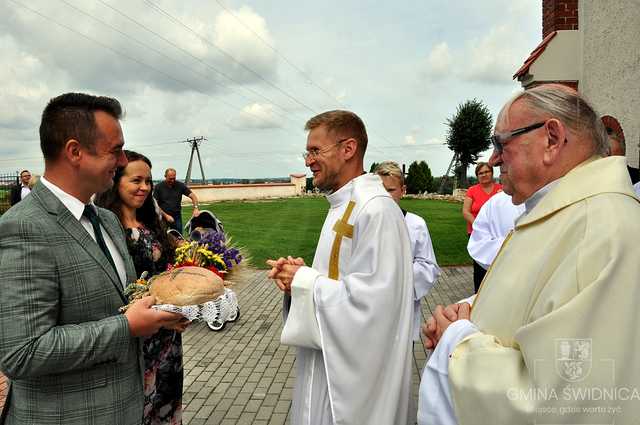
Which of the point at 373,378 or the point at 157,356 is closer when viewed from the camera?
the point at 373,378

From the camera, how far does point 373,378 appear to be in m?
2.22

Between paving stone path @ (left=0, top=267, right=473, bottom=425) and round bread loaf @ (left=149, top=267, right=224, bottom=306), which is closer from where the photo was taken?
round bread loaf @ (left=149, top=267, right=224, bottom=306)

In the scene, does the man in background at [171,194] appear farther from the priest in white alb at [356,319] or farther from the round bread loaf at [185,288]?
the round bread loaf at [185,288]

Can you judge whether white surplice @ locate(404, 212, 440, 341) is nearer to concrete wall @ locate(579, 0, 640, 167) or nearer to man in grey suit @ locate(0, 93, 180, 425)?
man in grey suit @ locate(0, 93, 180, 425)

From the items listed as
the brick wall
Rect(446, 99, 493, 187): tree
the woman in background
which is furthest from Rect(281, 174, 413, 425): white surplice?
Rect(446, 99, 493, 187): tree

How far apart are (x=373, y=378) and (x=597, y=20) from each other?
722 centimetres

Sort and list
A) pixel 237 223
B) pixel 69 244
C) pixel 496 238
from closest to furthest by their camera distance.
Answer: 1. pixel 69 244
2. pixel 496 238
3. pixel 237 223

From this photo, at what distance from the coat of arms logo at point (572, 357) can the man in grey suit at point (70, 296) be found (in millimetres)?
1422

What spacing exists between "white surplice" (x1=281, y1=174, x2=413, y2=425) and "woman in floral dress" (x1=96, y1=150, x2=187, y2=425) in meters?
1.12

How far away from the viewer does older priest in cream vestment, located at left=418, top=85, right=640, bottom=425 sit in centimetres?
120

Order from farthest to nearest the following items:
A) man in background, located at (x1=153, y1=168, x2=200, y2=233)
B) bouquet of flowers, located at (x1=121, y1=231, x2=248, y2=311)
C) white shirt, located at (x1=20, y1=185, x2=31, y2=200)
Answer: white shirt, located at (x1=20, y1=185, x2=31, y2=200) < man in background, located at (x1=153, y1=168, x2=200, y2=233) < bouquet of flowers, located at (x1=121, y1=231, x2=248, y2=311)

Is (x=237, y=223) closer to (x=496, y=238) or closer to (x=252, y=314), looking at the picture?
(x=252, y=314)

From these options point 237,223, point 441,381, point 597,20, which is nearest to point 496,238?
point 441,381

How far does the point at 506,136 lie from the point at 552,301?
27.5 inches
